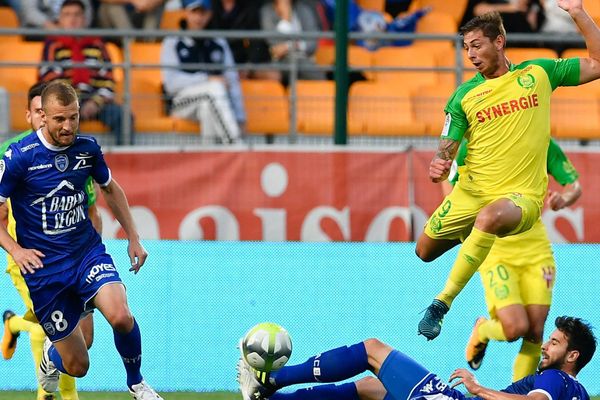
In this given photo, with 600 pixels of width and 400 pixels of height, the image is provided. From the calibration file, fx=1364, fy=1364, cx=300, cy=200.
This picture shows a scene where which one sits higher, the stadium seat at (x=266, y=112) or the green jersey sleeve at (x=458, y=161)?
the stadium seat at (x=266, y=112)

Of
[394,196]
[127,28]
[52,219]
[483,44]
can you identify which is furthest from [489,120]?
[127,28]

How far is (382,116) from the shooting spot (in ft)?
46.4

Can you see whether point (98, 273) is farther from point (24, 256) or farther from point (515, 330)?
point (515, 330)

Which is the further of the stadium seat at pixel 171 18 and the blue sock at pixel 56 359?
the stadium seat at pixel 171 18

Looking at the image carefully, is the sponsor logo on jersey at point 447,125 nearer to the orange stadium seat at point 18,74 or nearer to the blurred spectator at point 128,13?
the orange stadium seat at point 18,74

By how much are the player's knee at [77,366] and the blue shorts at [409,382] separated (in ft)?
6.32

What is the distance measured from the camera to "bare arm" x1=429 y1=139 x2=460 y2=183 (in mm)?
8609

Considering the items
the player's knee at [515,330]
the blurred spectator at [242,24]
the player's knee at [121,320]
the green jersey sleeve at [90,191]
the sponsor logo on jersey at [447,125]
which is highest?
the blurred spectator at [242,24]

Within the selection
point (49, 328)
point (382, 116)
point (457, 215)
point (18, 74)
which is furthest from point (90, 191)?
point (382, 116)

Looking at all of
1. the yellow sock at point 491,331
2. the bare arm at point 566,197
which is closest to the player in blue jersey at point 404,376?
the yellow sock at point 491,331

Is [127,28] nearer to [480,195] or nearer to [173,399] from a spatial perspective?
[173,399]

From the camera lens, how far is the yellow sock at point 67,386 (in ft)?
30.2

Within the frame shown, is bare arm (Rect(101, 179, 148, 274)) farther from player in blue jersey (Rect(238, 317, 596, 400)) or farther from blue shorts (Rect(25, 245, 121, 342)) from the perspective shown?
player in blue jersey (Rect(238, 317, 596, 400))

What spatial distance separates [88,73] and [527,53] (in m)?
5.26
